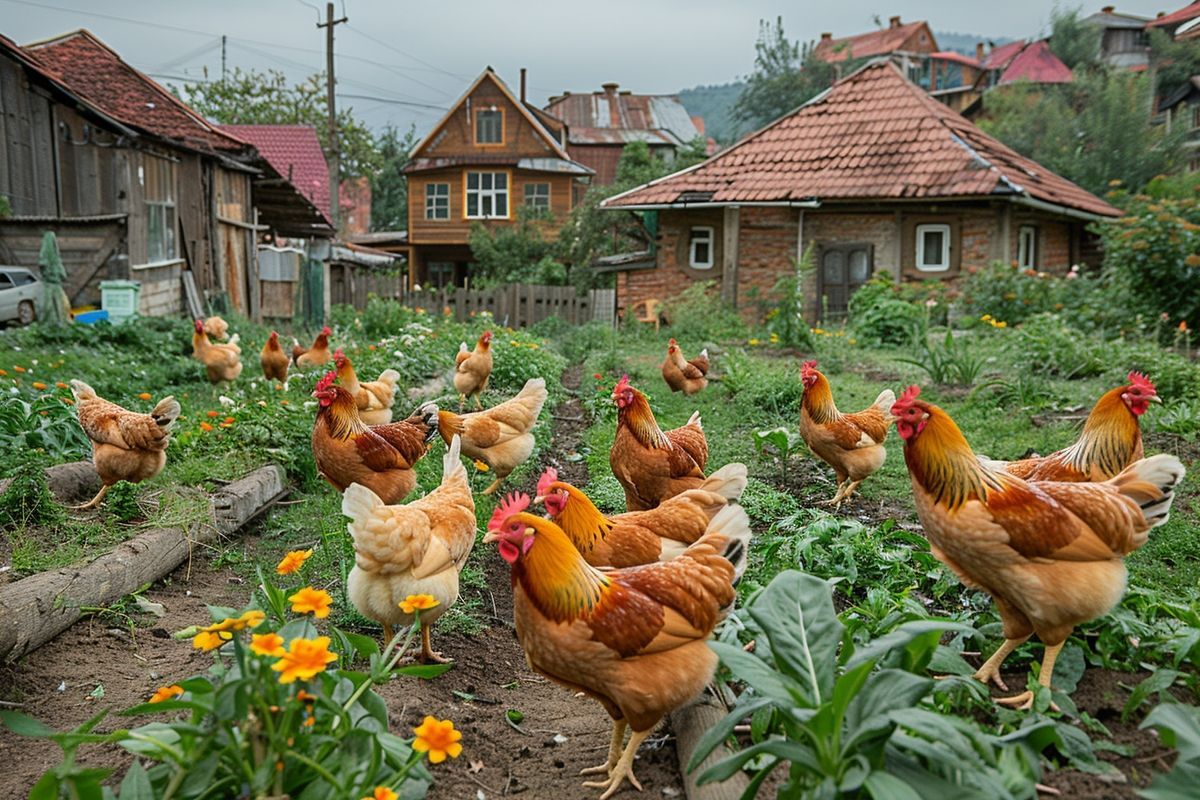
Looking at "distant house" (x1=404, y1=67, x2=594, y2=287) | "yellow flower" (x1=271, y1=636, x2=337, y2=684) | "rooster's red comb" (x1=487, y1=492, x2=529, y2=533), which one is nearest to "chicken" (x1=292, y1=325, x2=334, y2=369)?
"rooster's red comb" (x1=487, y1=492, x2=529, y2=533)

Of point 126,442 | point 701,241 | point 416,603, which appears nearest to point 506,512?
point 416,603

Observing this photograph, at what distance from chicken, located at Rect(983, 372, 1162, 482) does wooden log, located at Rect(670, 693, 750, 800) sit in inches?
83.6

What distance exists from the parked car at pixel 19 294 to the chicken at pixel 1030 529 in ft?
51.5

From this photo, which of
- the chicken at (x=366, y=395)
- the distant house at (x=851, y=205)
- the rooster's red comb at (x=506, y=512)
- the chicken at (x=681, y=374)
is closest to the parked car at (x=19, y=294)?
the chicken at (x=366, y=395)

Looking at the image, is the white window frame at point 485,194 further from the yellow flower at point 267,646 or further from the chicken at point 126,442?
the yellow flower at point 267,646

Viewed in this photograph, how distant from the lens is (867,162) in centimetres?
2094

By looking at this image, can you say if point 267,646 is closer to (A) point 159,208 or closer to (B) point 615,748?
(B) point 615,748

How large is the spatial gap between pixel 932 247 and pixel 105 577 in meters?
19.5

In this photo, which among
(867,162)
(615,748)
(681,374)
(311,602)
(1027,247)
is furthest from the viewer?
(1027,247)

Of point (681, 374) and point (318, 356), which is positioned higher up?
point (318, 356)

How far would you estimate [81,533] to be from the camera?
16.8ft

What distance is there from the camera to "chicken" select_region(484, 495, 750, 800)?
2926mm

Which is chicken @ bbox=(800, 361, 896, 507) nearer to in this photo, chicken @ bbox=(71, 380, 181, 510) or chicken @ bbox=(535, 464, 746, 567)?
chicken @ bbox=(535, 464, 746, 567)

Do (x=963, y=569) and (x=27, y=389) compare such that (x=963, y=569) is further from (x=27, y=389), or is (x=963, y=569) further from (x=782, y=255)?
(x=782, y=255)
